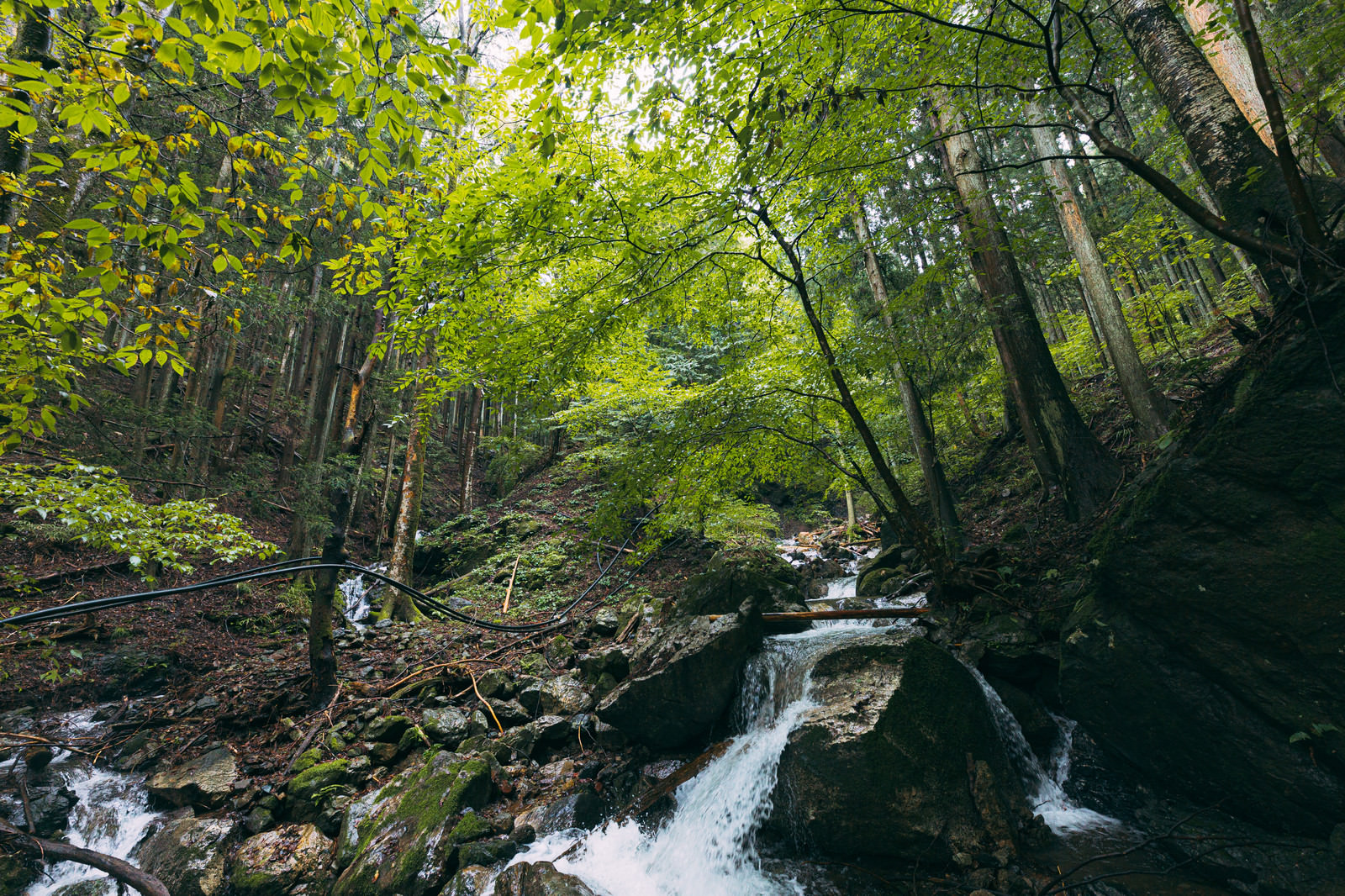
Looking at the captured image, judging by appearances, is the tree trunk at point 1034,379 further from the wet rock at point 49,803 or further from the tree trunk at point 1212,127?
the wet rock at point 49,803

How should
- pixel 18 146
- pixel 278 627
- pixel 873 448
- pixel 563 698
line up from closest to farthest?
pixel 18 146 → pixel 873 448 → pixel 563 698 → pixel 278 627

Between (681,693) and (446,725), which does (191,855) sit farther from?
(681,693)

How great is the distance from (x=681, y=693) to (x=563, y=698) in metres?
1.85

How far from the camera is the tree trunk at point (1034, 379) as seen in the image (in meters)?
6.58

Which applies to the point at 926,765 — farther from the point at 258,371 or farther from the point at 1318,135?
the point at 258,371

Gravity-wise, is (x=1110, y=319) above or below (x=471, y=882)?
above

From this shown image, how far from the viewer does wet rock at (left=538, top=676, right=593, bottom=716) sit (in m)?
6.51

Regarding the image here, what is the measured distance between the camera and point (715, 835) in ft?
15.3

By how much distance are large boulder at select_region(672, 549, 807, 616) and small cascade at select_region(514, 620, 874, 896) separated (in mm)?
1722

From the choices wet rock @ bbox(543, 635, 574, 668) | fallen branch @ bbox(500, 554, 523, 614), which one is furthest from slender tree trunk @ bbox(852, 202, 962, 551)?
fallen branch @ bbox(500, 554, 523, 614)

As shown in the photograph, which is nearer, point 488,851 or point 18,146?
point 18,146

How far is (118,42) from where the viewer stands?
2338 mm

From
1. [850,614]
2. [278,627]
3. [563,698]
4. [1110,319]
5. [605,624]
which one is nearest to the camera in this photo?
[563,698]

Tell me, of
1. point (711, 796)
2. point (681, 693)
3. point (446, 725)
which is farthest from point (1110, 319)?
point (446, 725)
